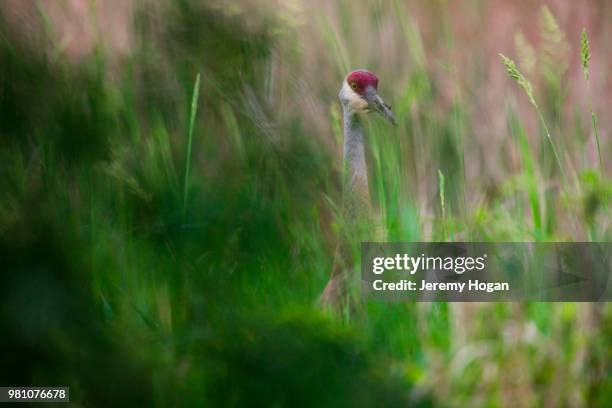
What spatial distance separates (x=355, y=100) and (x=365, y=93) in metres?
0.05

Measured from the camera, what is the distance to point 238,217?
179cm

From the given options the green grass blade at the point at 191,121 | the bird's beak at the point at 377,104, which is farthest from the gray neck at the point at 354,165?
the green grass blade at the point at 191,121

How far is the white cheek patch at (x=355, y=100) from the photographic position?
9.83ft

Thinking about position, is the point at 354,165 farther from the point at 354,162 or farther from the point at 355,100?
the point at 355,100

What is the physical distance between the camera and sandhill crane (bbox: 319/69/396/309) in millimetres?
2570

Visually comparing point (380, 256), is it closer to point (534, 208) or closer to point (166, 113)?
point (534, 208)

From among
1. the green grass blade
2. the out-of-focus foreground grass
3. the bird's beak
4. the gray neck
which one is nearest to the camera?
the out-of-focus foreground grass

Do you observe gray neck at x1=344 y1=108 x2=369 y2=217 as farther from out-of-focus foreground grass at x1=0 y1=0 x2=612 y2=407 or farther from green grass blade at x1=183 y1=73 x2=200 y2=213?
green grass blade at x1=183 y1=73 x2=200 y2=213

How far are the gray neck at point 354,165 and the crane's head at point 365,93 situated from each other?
0.25 feet

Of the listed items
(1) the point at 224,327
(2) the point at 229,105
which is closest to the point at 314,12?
(2) the point at 229,105

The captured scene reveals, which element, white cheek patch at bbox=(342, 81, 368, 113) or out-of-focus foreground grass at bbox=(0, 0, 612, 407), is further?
white cheek patch at bbox=(342, 81, 368, 113)

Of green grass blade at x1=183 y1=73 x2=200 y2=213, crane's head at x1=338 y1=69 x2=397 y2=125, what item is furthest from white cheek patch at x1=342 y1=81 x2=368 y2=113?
green grass blade at x1=183 y1=73 x2=200 y2=213

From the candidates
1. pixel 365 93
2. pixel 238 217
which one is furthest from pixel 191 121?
pixel 365 93

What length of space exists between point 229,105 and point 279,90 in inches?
7.0
